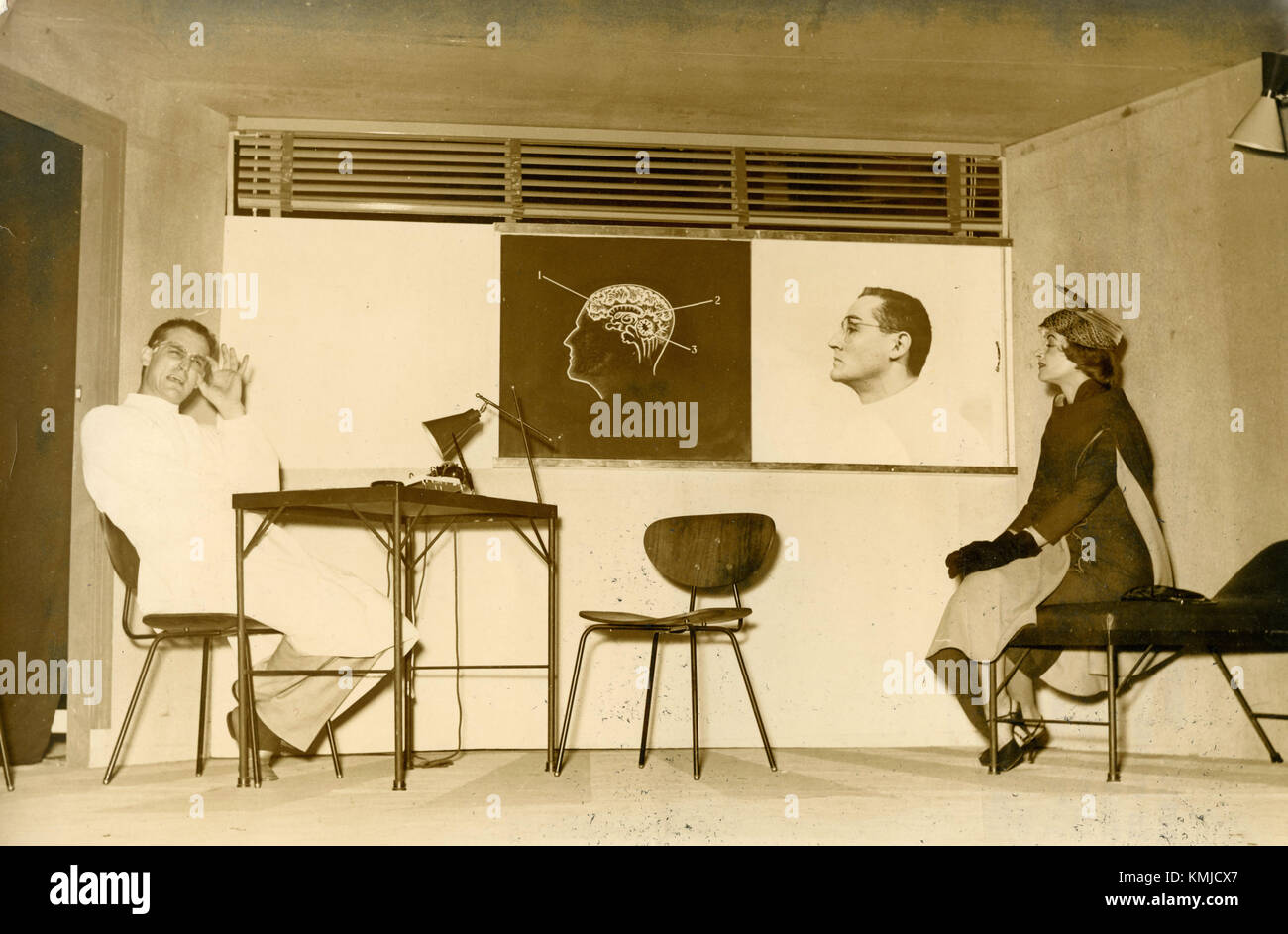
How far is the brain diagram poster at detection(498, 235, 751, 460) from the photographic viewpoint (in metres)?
5.19

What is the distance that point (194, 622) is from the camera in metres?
4.20

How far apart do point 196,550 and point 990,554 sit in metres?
3.10

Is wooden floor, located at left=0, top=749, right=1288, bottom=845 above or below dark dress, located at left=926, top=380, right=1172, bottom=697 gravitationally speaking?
below

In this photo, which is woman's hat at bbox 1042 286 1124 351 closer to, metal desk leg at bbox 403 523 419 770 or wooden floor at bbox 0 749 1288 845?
wooden floor at bbox 0 749 1288 845

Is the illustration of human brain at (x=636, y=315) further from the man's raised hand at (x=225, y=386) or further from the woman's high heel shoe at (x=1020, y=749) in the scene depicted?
the woman's high heel shoe at (x=1020, y=749)

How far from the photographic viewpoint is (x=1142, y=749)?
4.89 m

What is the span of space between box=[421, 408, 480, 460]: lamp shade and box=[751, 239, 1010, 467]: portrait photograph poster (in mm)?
1254

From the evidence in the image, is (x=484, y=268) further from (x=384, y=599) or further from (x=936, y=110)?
(x=936, y=110)

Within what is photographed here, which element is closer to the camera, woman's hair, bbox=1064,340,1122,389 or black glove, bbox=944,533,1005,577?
black glove, bbox=944,533,1005,577

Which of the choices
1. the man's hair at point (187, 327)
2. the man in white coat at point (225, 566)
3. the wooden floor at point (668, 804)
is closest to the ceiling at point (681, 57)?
the man's hair at point (187, 327)

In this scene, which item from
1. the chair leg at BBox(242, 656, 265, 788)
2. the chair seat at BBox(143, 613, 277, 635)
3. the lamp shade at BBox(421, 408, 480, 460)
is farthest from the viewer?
the lamp shade at BBox(421, 408, 480, 460)

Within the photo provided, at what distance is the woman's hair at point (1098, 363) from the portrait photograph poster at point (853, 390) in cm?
33

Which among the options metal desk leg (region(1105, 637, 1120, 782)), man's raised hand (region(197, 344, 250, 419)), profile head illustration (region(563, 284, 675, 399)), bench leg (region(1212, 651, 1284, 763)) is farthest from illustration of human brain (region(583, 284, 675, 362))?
bench leg (region(1212, 651, 1284, 763))

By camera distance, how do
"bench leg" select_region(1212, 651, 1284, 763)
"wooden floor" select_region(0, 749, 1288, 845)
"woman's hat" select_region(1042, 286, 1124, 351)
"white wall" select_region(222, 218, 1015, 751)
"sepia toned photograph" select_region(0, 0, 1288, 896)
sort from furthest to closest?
"woman's hat" select_region(1042, 286, 1124, 351), "white wall" select_region(222, 218, 1015, 751), "bench leg" select_region(1212, 651, 1284, 763), "sepia toned photograph" select_region(0, 0, 1288, 896), "wooden floor" select_region(0, 749, 1288, 845)
